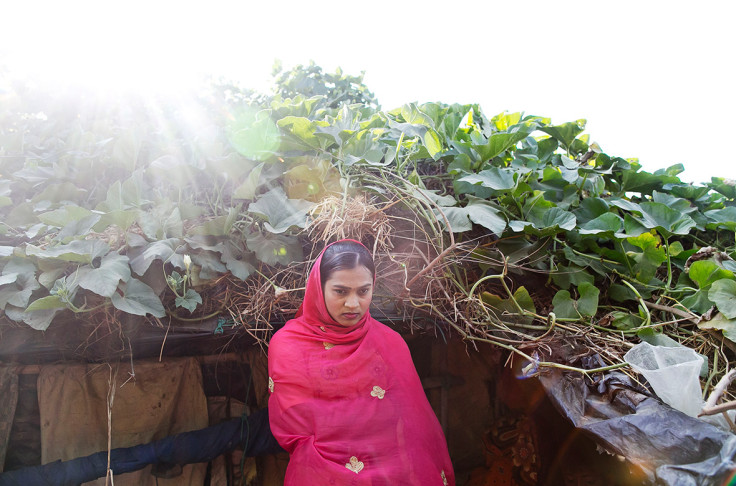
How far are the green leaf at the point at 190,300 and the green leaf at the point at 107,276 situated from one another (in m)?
0.22

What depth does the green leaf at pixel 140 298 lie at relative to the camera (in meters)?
1.75

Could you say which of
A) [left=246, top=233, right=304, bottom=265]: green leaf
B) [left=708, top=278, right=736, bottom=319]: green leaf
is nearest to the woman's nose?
[left=246, top=233, right=304, bottom=265]: green leaf

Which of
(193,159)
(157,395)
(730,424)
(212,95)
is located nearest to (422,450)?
(730,424)

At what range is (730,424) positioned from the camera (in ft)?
4.75

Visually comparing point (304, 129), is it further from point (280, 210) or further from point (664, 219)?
point (664, 219)

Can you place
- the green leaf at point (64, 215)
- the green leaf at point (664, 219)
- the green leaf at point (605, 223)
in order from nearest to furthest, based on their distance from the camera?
the green leaf at point (64, 215)
the green leaf at point (605, 223)
the green leaf at point (664, 219)

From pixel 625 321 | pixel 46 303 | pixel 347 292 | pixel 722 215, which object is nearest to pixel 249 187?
pixel 347 292

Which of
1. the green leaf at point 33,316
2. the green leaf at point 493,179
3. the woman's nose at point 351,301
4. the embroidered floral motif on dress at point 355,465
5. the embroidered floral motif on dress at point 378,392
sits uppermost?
the green leaf at point 493,179

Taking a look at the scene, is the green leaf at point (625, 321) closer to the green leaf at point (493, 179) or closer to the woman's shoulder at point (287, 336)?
the green leaf at point (493, 179)

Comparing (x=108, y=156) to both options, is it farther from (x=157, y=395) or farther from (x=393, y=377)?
(x=393, y=377)

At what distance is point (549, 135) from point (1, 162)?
138 inches

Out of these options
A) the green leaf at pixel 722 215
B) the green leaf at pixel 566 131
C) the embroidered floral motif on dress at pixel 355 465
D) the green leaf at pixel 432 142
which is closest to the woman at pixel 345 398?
the embroidered floral motif on dress at pixel 355 465

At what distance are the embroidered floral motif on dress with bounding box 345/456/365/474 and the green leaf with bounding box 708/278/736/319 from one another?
1612 mm

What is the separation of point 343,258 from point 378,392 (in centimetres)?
57
